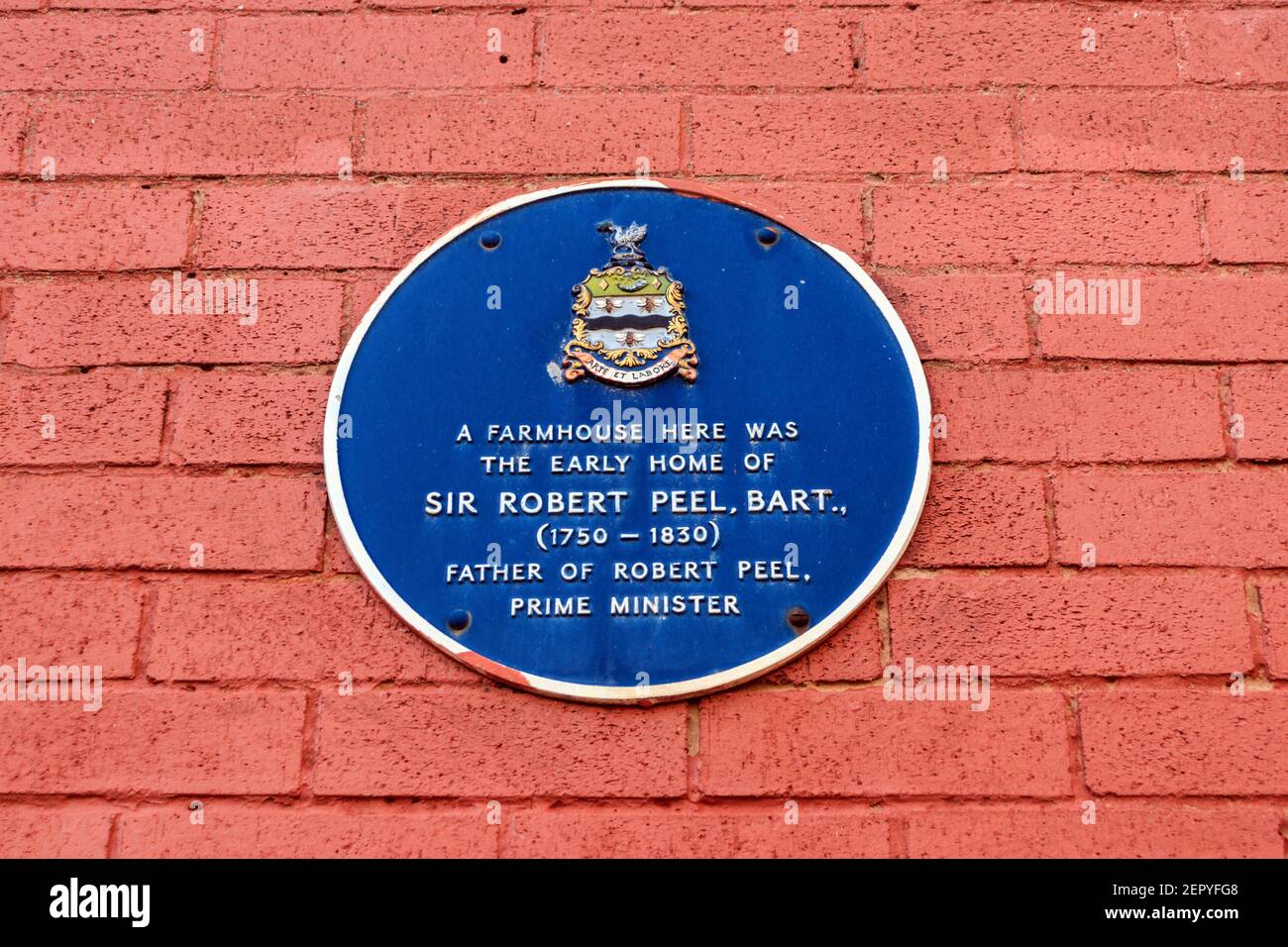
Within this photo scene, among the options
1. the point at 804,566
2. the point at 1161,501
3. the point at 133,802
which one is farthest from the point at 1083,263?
the point at 133,802

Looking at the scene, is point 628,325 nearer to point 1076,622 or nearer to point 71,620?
point 1076,622

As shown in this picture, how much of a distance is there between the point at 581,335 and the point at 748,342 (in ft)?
1.17

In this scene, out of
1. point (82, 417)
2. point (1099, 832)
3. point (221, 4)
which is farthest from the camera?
point (221, 4)

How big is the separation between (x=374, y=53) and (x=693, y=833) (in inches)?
76.3

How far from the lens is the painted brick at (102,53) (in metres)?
2.98

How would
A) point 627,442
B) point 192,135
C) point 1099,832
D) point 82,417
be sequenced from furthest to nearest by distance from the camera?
1. point 192,135
2. point 82,417
3. point 627,442
4. point 1099,832

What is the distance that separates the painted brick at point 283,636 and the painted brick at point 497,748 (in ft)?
0.25

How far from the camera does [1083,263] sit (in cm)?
277

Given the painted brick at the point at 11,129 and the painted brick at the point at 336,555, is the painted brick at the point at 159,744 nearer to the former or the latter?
the painted brick at the point at 336,555

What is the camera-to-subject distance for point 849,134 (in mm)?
2879

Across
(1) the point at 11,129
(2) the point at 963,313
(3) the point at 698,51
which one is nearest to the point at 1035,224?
(2) the point at 963,313

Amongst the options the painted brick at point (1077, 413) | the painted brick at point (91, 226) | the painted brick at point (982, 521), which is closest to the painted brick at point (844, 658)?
the painted brick at point (982, 521)

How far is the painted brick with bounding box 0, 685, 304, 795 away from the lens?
245 centimetres

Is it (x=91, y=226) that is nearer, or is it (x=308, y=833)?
(x=308, y=833)
